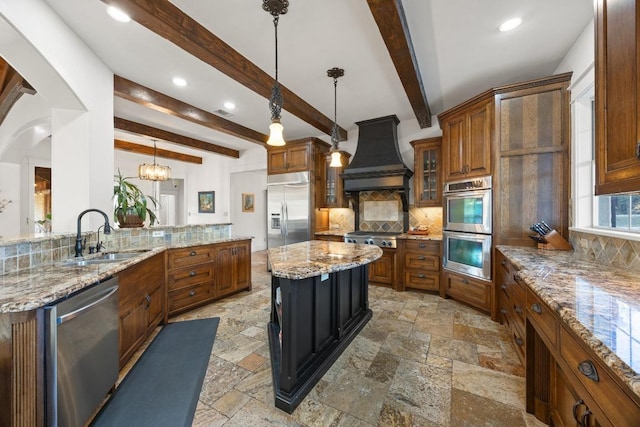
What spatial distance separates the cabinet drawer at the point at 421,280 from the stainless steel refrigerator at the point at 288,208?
1.88 meters

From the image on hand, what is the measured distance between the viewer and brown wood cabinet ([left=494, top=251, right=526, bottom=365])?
1867mm

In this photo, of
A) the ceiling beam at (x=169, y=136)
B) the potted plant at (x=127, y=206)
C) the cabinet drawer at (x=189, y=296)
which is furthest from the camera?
the ceiling beam at (x=169, y=136)

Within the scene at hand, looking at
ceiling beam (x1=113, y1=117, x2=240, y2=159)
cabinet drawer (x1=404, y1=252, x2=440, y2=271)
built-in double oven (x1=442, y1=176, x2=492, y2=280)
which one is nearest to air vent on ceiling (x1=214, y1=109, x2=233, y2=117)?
ceiling beam (x1=113, y1=117, x2=240, y2=159)

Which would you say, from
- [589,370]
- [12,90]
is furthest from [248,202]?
[589,370]

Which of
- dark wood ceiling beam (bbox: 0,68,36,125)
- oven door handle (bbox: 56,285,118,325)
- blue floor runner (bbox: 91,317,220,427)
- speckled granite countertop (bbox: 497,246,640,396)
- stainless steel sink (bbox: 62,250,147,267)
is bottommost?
blue floor runner (bbox: 91,317,220,427)

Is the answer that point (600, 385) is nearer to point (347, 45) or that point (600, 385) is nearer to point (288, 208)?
point (347, 45)

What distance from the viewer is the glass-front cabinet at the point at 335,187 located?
470 centimetres

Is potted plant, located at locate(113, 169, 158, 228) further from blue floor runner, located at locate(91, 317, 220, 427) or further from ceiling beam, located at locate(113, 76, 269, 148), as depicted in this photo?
blue floor runner, located at locate(91, 317, 220, 427)

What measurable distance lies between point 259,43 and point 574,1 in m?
2.56

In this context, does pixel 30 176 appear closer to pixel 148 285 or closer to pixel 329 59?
pixel 148 285

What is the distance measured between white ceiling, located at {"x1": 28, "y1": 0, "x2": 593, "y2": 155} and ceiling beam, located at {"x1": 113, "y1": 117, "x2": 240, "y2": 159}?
899 mm

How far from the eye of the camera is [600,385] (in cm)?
73

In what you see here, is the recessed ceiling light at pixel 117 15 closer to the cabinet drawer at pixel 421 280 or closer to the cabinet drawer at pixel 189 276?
the cabinet drawer at pixel 189 276

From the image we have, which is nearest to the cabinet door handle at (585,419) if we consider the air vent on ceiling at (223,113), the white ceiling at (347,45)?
the white ceiling at (347,45)
